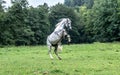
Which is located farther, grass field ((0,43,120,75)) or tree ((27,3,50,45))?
tree ((27,3,50,45))

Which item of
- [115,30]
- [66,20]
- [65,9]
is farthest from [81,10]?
[66,20]

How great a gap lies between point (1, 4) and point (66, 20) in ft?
189

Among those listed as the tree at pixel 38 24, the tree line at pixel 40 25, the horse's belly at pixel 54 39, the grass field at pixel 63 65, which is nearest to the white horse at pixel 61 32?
the horse's belly at pixel 54 39

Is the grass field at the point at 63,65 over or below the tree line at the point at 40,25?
over

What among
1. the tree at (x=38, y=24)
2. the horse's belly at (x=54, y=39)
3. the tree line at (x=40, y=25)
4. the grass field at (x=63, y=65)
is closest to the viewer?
the grass field at (x=63, y=65)

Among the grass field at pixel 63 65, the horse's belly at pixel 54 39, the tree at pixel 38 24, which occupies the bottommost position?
the tree at pixel 38 24

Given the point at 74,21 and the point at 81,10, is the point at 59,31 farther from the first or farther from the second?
the point at 81,10

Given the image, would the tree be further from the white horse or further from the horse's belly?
the white horse

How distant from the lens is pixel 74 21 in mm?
102250

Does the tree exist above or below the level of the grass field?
below

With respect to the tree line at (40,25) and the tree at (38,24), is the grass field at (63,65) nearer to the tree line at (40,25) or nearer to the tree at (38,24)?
the tree line at (40,25)

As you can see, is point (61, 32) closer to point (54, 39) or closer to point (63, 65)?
point (54, 39)

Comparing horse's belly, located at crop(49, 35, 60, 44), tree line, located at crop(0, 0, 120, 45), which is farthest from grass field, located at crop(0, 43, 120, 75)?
tree line, located at crop(0, 0, 120, 45)

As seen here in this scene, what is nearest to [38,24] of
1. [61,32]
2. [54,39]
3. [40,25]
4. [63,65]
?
[40,25]
